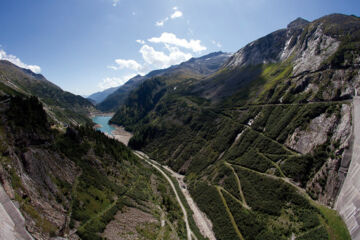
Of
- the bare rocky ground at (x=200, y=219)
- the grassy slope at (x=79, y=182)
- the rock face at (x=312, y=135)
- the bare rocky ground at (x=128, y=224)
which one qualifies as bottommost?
the bare rocky ground at (x=200, y=219)

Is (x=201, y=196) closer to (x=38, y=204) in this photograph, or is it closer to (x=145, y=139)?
(x=38, y=204)

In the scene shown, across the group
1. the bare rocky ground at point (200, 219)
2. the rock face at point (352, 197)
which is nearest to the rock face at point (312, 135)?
the rock face at point (352, 197)

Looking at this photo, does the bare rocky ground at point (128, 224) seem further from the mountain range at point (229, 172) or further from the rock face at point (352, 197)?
the rock face at point (352, 197)

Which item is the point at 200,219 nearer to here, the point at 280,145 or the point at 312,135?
the point at 280,145

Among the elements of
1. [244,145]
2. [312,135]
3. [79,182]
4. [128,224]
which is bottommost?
[128,224]

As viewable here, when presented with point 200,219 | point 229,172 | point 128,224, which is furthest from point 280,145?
point 128,224

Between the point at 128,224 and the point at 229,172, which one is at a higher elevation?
the point at 229,172

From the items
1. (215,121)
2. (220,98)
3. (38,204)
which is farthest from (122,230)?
(220,98)

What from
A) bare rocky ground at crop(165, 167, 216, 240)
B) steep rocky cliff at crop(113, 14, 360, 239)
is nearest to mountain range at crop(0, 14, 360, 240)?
steep rocky cliff at crop(113, 14, 360, 239)
